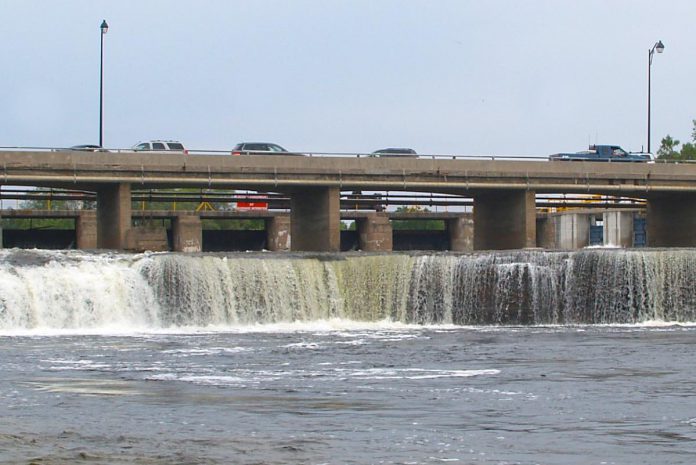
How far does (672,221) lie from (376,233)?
56.6 feet

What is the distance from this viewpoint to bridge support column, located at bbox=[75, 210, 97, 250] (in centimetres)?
7288

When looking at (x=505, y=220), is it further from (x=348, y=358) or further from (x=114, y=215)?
(x=348, y=358)

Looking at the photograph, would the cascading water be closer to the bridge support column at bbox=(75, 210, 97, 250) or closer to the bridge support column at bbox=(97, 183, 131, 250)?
the bridge support column at bbox=(97, 183, 131, 250)

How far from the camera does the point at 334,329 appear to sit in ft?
157

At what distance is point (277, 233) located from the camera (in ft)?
260

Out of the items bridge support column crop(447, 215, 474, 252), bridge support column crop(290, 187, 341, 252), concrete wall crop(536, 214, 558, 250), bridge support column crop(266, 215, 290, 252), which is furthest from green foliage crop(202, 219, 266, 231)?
bridge support column crop(290, 187, 341, 252)

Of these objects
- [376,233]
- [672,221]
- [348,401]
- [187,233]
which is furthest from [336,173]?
[348,401]

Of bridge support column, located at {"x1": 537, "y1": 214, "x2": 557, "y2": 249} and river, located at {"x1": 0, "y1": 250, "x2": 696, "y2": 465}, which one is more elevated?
bridge support column, located at {"x1": 537, "y1": 214, "x2": 557, "y2": 249}

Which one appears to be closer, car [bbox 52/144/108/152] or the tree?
car [bbox 52/144/108/152]

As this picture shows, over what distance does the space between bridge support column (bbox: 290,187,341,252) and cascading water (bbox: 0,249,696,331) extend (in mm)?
7284

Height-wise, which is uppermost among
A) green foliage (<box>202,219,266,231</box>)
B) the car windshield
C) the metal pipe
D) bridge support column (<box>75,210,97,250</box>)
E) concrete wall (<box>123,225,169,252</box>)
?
the car windshield

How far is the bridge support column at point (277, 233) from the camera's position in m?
78.9

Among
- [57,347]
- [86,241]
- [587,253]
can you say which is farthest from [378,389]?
[86,241]

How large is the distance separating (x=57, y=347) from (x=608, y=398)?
58.0ft
